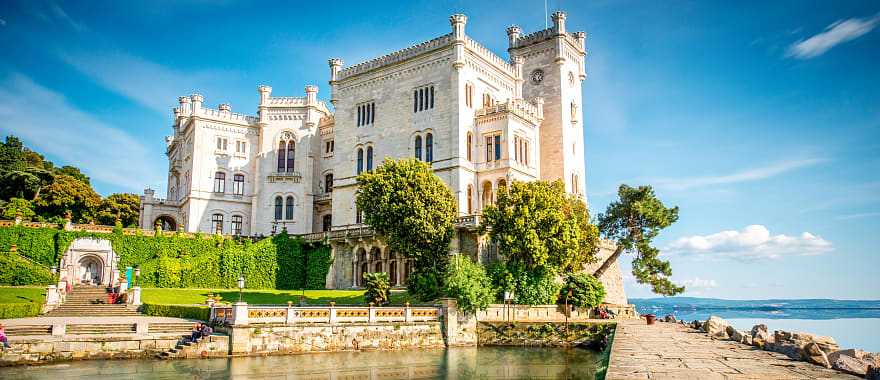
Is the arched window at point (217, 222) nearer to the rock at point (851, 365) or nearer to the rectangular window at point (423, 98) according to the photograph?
the rectangular window at point (423, 98)

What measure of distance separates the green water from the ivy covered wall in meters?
20.4

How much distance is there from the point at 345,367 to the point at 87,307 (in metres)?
18.4

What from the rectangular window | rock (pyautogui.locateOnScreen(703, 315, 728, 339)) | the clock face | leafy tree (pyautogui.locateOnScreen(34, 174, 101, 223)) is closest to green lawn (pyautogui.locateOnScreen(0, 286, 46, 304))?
leafy tree (pyautogui.locateOnScreen(34, 174, 101, 223))

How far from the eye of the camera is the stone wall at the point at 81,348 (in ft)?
81.8

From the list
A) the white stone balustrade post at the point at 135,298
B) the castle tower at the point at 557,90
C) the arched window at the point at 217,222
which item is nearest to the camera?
the white stone balustrade post at the point at 135,298

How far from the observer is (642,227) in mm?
46938

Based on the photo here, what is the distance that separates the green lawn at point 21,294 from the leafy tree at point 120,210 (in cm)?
1738

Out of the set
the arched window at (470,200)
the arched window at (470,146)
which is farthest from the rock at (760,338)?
the arched window at (470,146)

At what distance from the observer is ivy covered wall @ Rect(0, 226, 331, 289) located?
1686 inches

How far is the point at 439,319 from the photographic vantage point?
3491cm

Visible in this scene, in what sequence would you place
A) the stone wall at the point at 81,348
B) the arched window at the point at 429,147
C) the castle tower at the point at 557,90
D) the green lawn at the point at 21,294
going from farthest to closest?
the castle tower at the point at 557,90
the arched window at the point at 429,147
the green lawn at the point at 21,294
the stone wall at the point at 81,348

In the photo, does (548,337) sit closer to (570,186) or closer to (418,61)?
(570,186)

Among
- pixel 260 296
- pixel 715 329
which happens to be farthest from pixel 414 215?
pixel 715 329

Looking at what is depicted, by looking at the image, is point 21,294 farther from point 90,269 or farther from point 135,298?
point 90,269
